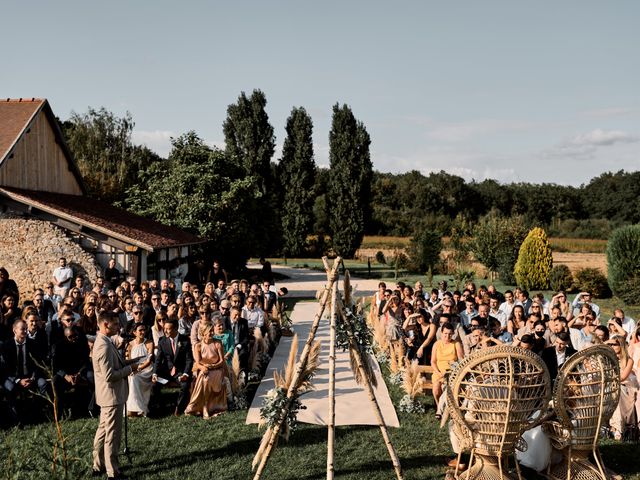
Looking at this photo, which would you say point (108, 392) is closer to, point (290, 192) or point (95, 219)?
point (95, 219)

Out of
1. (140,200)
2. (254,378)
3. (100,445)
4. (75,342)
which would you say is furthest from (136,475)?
(140,200)

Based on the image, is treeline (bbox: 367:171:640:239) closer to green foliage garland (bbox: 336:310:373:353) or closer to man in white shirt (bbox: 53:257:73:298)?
man in white shirt (bbox: 53:257:73:298)

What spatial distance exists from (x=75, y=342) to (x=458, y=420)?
6.57 metres

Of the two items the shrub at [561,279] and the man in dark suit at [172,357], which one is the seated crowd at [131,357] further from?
the shrub at [561,279]

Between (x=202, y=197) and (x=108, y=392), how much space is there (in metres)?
22.8

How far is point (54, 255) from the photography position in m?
19.4

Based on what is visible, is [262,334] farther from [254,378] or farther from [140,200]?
[140,200]

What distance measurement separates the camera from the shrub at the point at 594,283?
26875mm

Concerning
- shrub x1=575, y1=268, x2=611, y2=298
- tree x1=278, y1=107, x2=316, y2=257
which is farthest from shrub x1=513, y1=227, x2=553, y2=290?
tree x1=278, y1=107, x2=316, y2=257

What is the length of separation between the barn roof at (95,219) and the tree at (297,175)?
24195 millimetres

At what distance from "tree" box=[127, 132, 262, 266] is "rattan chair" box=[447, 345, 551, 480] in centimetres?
2344

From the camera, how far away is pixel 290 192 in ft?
162

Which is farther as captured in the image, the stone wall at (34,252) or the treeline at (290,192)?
the treeline at (290,192)

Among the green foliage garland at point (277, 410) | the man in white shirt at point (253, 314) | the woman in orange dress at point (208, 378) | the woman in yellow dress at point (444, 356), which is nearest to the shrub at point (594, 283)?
the man in white shirt at point (253, 314)
